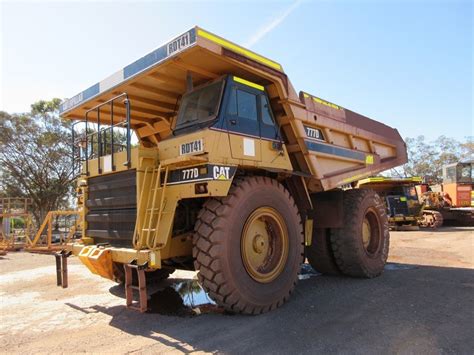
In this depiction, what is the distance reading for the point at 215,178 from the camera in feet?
14.8

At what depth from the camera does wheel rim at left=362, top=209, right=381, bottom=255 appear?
298 inches

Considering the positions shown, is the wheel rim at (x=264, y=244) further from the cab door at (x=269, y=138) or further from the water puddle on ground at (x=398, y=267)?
the water puddle on ground at (x=398, y=267)

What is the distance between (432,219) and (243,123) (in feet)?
58.9

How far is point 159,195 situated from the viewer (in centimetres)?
487

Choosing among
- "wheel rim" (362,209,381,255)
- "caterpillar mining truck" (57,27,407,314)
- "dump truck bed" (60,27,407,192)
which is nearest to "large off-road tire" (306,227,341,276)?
"caterpillar mining truck" (57,27,407,314)

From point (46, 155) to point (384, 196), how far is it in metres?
21.3

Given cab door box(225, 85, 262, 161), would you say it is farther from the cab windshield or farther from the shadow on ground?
the shadow on ground

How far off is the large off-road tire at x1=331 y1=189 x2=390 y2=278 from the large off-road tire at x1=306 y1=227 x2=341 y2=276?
6.3 inches

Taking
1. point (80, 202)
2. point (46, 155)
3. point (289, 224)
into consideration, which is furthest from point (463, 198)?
point (46, 155)

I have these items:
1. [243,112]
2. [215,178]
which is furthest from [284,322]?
[243,112]

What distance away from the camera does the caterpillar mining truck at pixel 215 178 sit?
4551 millimetres

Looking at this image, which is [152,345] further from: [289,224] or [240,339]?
[289,224]

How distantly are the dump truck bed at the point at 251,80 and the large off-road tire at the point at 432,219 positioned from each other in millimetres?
13638

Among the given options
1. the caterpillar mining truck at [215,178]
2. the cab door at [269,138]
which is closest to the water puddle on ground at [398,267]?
the caterpillar mining truck at [215,178]
